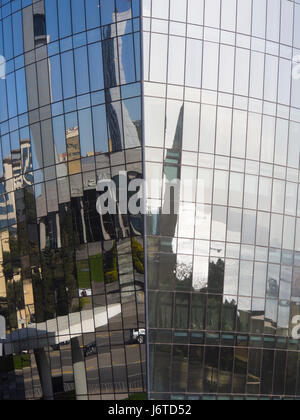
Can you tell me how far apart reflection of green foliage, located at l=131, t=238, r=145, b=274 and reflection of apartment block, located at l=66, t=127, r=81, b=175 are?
471cm

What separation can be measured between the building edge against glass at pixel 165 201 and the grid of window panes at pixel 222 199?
0.23ft

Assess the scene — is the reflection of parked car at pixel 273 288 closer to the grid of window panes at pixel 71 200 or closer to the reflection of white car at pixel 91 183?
the grid of window panes at pixel 71 200

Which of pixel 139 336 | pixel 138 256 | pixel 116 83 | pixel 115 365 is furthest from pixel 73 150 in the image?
pixel 115 365

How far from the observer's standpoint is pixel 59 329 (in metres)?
30.5

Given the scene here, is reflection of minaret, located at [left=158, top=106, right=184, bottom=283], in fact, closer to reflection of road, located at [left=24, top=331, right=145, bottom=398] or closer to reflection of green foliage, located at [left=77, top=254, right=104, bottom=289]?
reflection of green foliage, located at [left=77, top=254, right=104, bottom=289]

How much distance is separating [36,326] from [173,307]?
25.2 feet

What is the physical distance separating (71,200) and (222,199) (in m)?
7.47

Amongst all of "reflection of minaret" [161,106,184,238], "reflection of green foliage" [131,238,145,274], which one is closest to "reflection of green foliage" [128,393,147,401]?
"reflection of green foliage" [131,238,145,274]

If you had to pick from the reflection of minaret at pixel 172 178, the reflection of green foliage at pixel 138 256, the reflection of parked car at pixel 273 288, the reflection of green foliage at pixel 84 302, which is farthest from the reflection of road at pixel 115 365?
the reflection of parked car at pixel 273 288

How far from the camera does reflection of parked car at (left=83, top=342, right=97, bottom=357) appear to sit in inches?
1152

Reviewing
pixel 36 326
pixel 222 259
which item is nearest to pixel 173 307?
pixel 222 259

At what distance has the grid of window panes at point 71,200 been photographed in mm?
28922

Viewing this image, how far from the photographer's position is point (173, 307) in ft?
94.5
